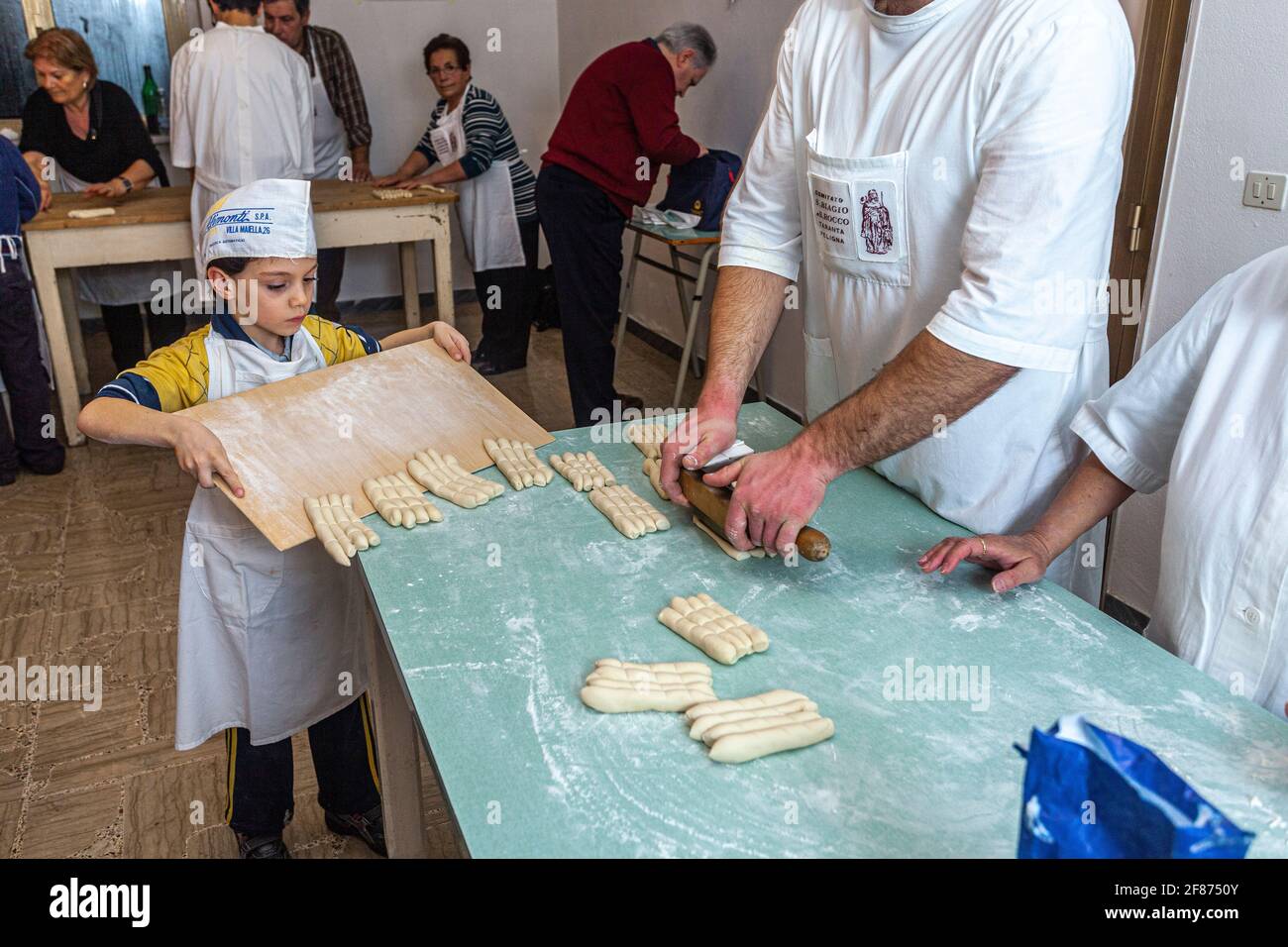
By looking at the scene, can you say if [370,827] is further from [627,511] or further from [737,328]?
[737,328]

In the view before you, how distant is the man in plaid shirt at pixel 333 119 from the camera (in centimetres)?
592

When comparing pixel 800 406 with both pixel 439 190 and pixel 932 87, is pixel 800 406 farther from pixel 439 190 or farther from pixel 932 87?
pixel 932 87

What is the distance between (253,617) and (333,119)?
5.03 metres

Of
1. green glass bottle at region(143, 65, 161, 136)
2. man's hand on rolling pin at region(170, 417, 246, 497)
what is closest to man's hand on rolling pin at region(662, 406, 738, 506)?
man's hand on rolling pin at region(170, 417, 246, 497)

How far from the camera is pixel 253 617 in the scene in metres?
1.94

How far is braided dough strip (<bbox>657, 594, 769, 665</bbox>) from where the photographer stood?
1.29m

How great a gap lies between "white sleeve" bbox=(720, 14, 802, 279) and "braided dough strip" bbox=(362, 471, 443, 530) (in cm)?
78

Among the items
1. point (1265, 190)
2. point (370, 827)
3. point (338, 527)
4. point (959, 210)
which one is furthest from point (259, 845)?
point (1265, 190)

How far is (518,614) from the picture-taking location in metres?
1.42

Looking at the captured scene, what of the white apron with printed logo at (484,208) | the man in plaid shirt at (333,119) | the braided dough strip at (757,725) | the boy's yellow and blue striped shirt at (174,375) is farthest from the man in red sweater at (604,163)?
the braided dough strip at (757,725)

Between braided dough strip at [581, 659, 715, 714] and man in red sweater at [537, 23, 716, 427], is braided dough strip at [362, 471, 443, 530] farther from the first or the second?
man in red sweater at [537, 23, 716, 427]

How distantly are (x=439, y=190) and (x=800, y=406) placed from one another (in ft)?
A: 7.04

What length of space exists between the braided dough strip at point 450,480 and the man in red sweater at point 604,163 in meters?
2.66

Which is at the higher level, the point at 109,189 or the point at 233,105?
the point at 233,105
